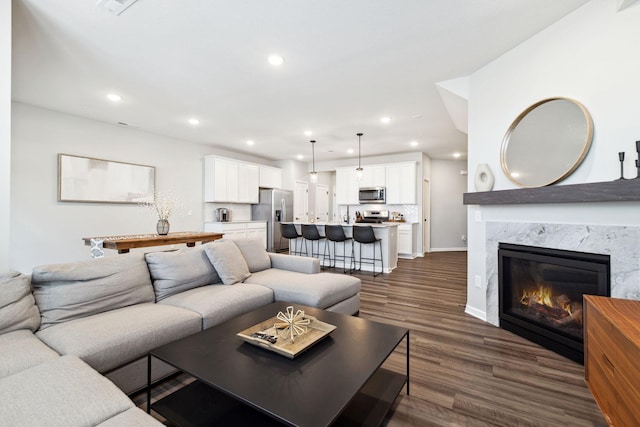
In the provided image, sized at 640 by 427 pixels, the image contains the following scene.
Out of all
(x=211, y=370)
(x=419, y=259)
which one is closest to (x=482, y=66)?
(x=211, y=370)

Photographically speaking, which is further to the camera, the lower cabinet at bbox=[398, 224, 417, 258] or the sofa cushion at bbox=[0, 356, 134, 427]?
the lower cabinet at bbox=[398, 224, 417, 258]

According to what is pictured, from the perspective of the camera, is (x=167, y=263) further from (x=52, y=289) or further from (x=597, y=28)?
(x=597, y=28)

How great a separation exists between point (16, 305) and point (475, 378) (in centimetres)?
297

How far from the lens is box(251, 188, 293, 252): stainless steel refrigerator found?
765 cm

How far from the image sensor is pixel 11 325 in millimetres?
1663

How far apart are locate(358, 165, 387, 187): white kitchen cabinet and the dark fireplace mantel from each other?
4.72m

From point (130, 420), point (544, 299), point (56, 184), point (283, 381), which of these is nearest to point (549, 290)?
point (544, 299)

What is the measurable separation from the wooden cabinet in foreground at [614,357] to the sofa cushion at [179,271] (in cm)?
288

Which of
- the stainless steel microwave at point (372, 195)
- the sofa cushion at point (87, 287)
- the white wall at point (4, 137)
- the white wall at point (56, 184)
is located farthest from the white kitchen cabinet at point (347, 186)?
the white wall at point (4, 137)

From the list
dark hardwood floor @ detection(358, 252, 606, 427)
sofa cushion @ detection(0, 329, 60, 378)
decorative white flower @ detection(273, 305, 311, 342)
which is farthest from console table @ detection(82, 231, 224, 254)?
decorative white flower @ detection(273, 305, 311, 342)

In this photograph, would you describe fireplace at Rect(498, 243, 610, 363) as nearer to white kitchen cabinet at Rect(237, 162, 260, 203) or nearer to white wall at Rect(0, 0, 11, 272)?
white wall at Rect(0, 0, 11, 272)

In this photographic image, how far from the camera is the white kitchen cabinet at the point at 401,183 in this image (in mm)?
7219

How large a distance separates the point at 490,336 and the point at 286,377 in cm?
223

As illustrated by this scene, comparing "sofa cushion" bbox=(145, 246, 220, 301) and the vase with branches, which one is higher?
the vase with branches
